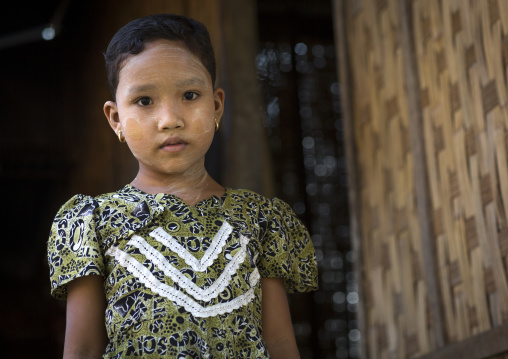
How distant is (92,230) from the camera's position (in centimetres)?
159

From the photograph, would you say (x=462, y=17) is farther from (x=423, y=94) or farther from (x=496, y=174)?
(x=496, y=174)

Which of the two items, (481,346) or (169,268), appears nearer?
(169,268)

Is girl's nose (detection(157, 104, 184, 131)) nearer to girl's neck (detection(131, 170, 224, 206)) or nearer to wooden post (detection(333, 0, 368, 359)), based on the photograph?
girl's neck (detection(131, 170, 224, 206))

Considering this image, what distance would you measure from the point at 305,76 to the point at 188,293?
3.93 metres

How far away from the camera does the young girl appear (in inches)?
60.0

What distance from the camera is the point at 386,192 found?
3.08 m

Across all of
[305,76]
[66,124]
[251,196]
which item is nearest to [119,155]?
[66,124]

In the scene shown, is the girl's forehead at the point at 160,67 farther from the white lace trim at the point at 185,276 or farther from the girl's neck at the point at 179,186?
the white lace trim at the point at 185,276

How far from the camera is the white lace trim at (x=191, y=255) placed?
1.57 m

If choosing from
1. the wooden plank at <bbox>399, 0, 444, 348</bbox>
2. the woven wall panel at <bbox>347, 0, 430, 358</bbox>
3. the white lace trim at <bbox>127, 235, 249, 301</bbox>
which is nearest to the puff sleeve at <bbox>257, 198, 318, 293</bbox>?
the white lace trim at <bbox>127, 235, 249, 301</bbox>

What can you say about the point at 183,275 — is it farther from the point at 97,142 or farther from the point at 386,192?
the point at 97,142

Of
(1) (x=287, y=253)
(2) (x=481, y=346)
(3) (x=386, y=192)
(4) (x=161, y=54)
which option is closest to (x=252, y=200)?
(1) (x=287, y=253)

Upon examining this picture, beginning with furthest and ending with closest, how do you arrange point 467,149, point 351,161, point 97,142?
point 97,142
point 351,161
point 467,149

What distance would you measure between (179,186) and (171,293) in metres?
0.27
